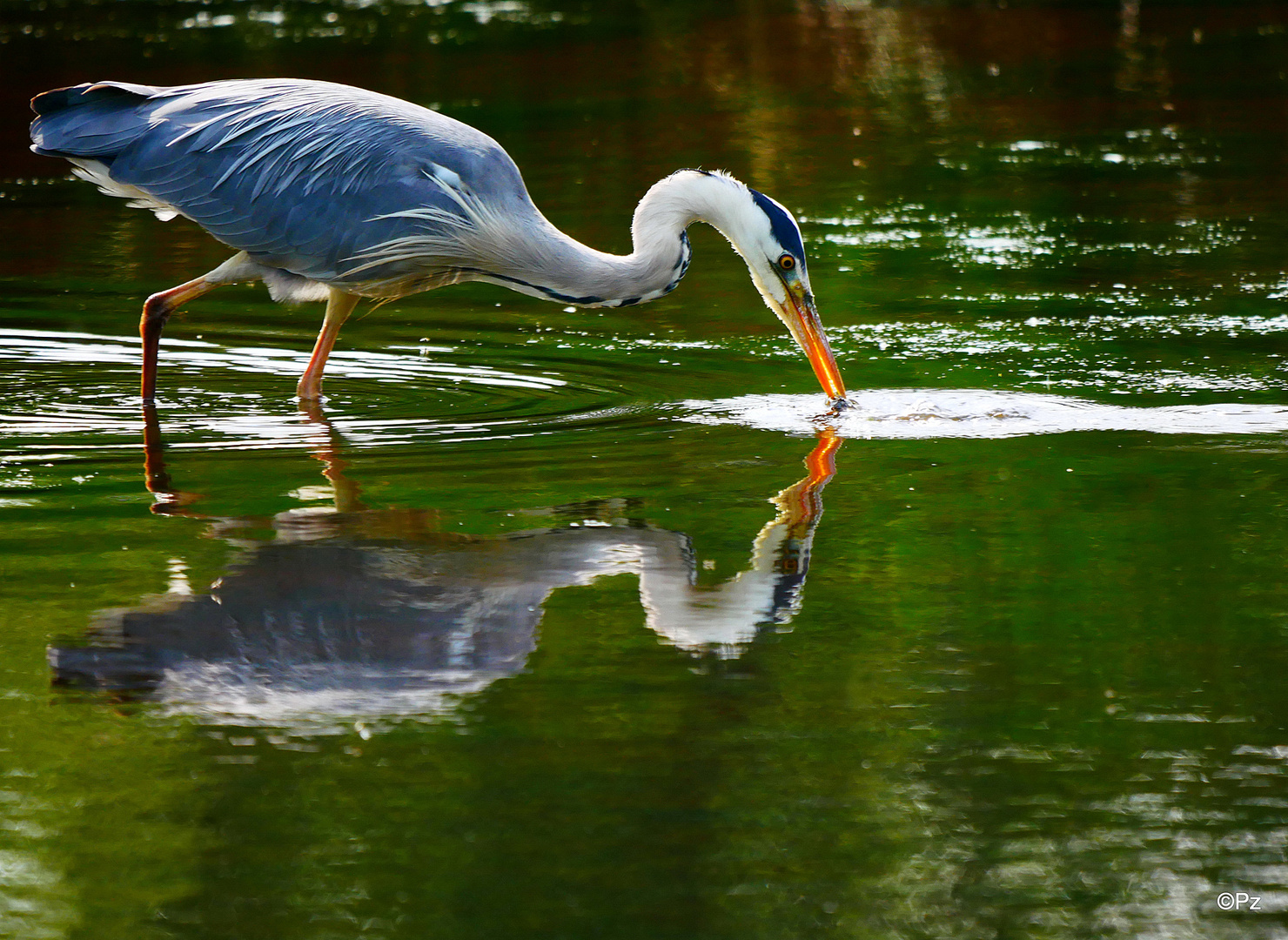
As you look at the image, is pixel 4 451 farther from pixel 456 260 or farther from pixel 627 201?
pixel 627 201

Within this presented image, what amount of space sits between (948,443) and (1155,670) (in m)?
2.76

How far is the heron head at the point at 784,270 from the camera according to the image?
314 inches

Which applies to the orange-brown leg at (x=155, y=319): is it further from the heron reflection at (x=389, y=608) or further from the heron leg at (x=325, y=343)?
the heron reflection at (x=389, y=608)

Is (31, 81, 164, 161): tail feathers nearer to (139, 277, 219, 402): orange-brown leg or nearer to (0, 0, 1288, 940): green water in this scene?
(139, 277, 219, 402): orange-brown leg

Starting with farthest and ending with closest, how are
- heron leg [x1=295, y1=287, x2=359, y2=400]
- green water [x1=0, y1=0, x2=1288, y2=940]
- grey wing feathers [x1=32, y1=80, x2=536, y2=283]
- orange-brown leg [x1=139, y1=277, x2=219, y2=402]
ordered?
heron leg [x1=295, y1=287, x2=359, y2=400]
orange-brown leg [x1=139, y1=277, x2=219, y2=402]
grey wing feathers [x1=32, y1=80, x2=536, y2=283]
green water [x1=0, y1=0, x2=1288, y2=940]

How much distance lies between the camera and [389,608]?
17.5ft

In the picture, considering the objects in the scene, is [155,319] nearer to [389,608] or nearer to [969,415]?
[389,608]

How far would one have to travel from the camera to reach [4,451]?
7383 mm

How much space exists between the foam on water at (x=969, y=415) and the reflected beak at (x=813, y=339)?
118 millimetres

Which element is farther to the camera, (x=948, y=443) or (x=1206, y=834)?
(x=948, y=443)

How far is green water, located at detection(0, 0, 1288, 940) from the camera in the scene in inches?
149

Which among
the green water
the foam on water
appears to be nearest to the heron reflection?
the green water

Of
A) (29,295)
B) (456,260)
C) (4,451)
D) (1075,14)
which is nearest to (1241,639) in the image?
(456,260)

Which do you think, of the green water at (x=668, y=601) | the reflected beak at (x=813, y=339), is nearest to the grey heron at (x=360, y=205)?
the reflected beak at (x=813, y=339)
